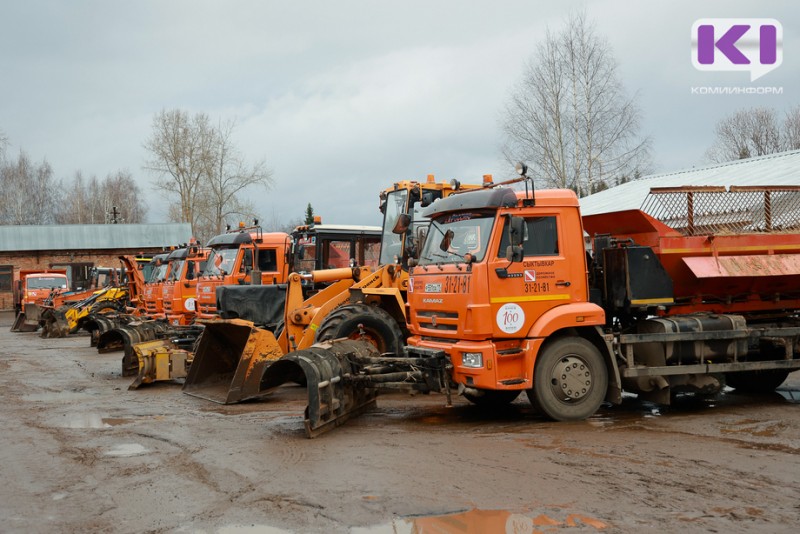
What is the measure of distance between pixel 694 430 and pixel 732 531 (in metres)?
3.36

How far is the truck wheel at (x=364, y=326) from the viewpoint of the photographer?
10195 mm

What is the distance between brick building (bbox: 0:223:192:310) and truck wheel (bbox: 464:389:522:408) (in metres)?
38.1

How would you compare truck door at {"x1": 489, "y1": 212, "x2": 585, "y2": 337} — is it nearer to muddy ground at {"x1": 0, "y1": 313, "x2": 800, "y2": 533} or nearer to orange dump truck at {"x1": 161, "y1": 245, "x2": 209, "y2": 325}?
muddy ground at {"x1": 0, "y1": 313, "x2": 800, "y2": 533}

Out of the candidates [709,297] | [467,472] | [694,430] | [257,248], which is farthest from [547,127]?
[467,472]

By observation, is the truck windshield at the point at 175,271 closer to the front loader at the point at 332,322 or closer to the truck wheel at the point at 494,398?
the front loader at the point at 332,322

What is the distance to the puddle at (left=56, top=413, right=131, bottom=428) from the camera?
873cm

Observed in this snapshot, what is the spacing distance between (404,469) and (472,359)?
73.8 inches

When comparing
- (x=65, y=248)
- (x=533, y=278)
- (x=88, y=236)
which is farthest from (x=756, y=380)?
(x=65, y=248)

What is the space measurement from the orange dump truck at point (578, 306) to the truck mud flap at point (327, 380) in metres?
0.02

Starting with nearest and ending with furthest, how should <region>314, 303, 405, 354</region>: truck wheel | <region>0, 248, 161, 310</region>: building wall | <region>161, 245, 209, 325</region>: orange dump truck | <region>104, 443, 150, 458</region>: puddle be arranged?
<region>104, 443, 150, 458</region>: puddle < <region>314, 303, 405, 354</region>: truck wheel < <region>161, 245, 209, 325</region>: orange dump truck < <region>0, 248, 161, 310</region>: building wall

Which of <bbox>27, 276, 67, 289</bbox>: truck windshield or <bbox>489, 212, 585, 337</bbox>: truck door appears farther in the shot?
<bbox>27, 276, 67, 289</bbox>: truck windshield

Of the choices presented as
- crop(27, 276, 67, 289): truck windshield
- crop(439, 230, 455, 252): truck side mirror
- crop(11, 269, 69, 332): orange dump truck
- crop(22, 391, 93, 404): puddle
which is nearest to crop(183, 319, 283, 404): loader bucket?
crop(22, 391, 93, 404): puddle

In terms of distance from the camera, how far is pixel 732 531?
4.71 meters

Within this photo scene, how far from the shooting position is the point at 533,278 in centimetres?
799
